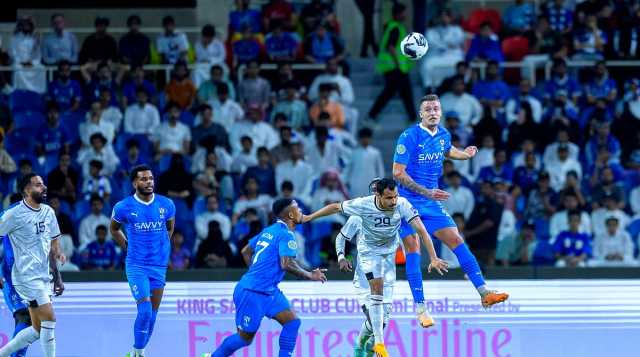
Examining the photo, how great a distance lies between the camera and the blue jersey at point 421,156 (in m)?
17.2

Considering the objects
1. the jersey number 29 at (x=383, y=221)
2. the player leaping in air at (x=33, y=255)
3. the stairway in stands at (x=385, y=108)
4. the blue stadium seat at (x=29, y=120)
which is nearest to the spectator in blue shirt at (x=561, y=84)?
the stairway in stands at (x=385, y=108)

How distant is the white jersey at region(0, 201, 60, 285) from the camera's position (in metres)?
17.0

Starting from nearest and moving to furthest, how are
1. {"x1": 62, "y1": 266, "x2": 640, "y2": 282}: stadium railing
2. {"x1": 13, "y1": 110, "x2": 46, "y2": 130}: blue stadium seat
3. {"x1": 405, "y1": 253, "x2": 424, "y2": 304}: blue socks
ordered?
{"x1": 405, "y1": 253, "x2": 424, "y2": 304}: blue socks < {"x1": 62, "y1": 266, "x2": 640, "y2": 282}: stadium railing < {"x1": 13, "y1": 110, "x2": 46, "y2": 130}: blue stadium seat

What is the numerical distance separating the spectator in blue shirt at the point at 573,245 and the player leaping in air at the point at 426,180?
5363 millimetres

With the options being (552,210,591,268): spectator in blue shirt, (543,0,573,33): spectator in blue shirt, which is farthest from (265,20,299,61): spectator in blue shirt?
(552,210,591,268): spectator in blue shirt

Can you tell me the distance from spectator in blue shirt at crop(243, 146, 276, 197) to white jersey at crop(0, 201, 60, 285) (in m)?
6.79

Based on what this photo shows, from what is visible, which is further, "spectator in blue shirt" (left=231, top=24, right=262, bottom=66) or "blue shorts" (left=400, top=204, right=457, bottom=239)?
"spectator in blue shirt" (left=231, top=24, right=262, bottom=66)

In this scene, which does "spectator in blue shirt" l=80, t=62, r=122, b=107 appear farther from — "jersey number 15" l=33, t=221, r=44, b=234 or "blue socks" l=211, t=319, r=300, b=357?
"blue socks" l=211, t=319, r=300, b=357

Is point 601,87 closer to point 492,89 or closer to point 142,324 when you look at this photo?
point 492,89

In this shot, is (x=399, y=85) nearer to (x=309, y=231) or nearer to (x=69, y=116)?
(x=309, y=231)

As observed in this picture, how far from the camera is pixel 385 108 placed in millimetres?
25875

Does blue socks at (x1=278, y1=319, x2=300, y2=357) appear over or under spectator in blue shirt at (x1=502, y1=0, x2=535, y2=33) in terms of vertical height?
under

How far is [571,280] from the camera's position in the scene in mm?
19547

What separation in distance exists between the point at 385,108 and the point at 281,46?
197cm
